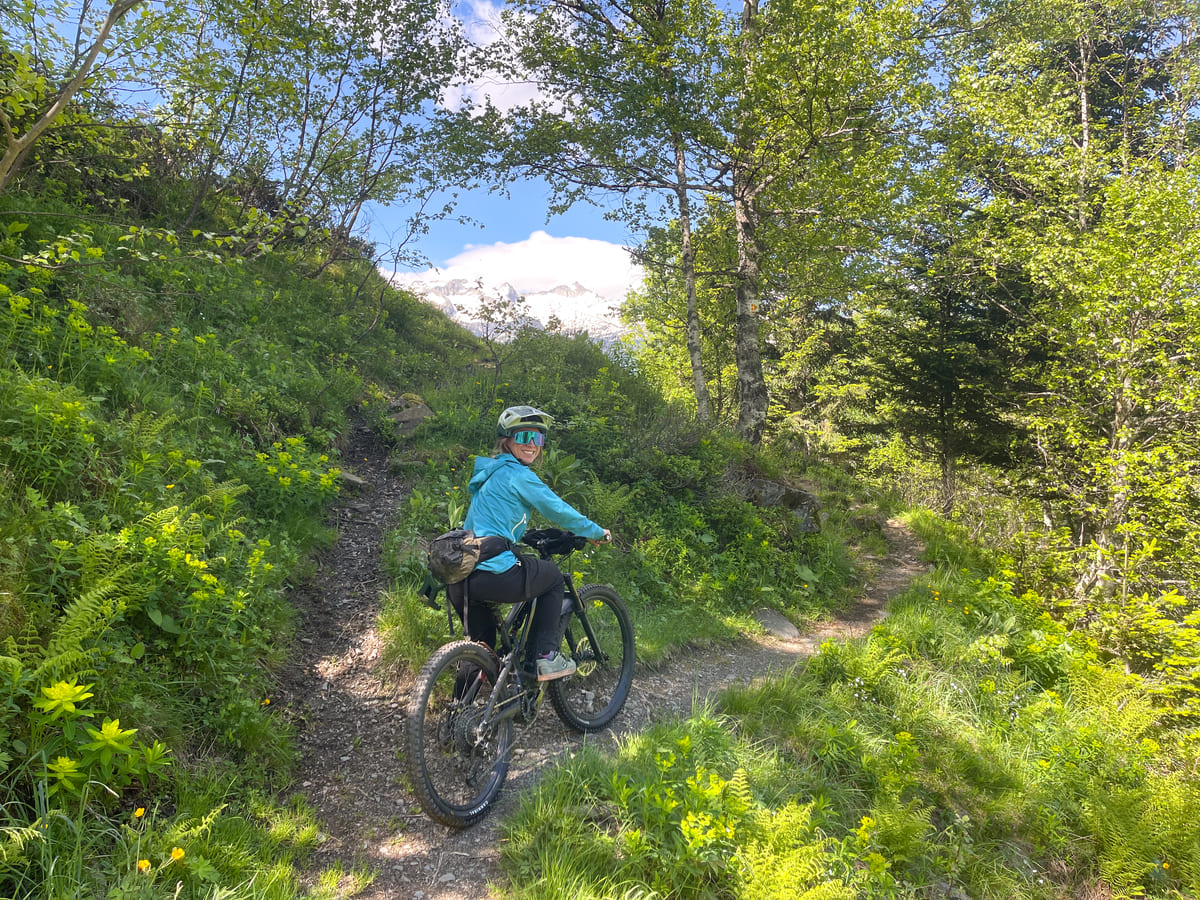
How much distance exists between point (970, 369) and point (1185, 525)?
6217 millimetres

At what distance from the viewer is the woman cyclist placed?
386 cm

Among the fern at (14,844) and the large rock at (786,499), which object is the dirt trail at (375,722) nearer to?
the fern at (14,844)

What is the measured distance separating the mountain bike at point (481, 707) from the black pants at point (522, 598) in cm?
7

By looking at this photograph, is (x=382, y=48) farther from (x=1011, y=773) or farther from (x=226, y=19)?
(x=1011, y=773)

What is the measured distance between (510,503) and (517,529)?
0.63ft

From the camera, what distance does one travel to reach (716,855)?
314 cm

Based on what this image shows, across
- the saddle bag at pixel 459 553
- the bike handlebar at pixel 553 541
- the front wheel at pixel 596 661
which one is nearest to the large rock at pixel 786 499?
the front wheel at pixel 596 661

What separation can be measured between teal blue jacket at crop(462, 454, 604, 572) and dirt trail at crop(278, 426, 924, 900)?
1.71 meters

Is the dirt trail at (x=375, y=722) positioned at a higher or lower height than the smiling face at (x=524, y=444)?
lower

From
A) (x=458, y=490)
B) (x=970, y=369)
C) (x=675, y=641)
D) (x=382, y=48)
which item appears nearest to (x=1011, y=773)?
(x=675, y=641)

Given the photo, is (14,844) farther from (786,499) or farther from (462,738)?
(786,499)

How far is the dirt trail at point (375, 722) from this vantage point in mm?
3312

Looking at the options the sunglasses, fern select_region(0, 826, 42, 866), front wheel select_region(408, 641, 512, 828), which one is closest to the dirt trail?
front wheel select_region(408, 641, 512, 828)

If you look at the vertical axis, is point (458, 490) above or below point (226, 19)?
below
